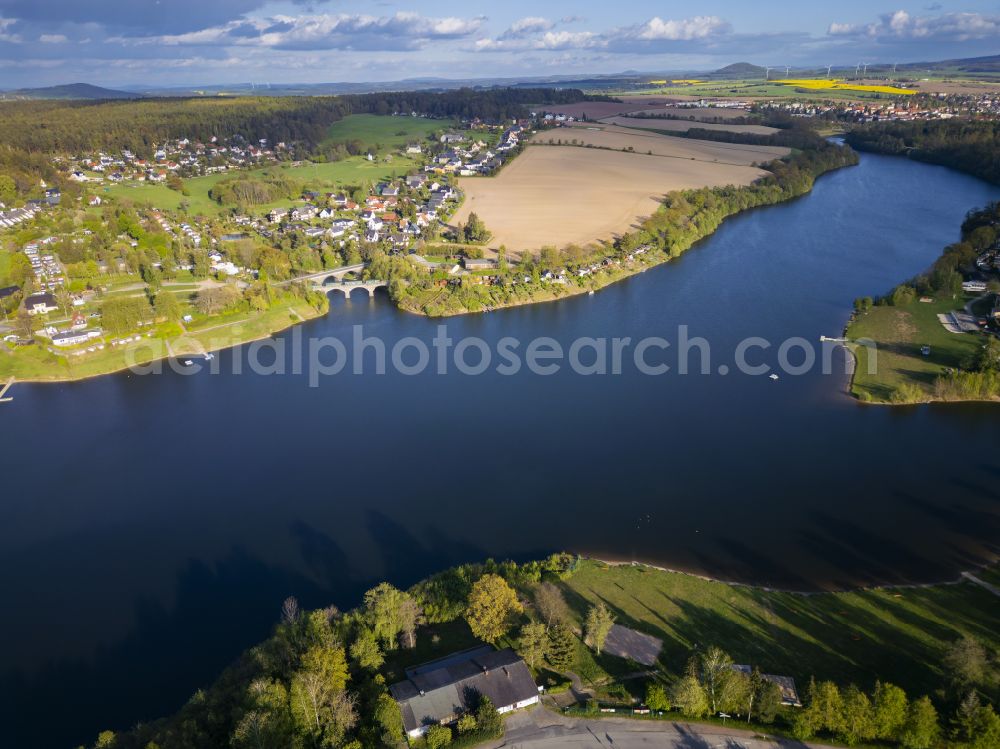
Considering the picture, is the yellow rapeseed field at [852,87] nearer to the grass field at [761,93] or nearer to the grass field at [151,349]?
the grass field at [761,93]

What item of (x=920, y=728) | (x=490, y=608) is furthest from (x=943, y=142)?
(x=490, y=608)

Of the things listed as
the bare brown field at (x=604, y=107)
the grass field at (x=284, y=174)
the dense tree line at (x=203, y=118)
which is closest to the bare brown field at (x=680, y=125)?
the bare brown field at (x=604, y=107)

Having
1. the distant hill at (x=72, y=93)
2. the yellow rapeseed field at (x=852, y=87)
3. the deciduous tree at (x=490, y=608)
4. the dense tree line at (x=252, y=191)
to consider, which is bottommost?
the deciduous tree at (x=490, y=608)

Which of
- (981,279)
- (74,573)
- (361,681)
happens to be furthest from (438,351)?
(981,279)

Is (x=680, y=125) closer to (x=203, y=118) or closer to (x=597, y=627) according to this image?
(x=203, y=118)

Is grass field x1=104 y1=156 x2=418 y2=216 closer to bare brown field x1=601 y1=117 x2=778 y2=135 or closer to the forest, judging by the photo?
bare brown field x1=601 y1=117 x2=778 y2=135

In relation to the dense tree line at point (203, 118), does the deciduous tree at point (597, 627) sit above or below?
below
